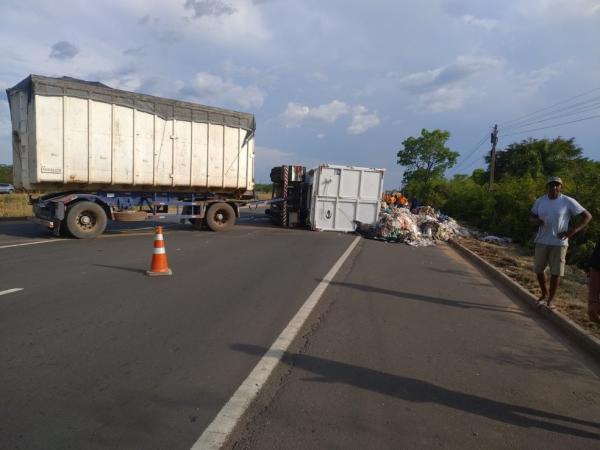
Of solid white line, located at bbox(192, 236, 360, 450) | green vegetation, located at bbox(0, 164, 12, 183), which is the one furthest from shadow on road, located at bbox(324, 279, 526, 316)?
green vegetation, located at bbox(0, 164, 12, 183)

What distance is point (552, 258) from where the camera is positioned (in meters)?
6.51

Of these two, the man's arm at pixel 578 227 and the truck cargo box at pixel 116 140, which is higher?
the truck cargo box at pixel 116 140

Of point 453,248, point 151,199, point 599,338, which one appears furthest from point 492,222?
point 599,338

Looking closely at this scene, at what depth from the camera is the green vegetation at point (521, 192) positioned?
41.6 feet

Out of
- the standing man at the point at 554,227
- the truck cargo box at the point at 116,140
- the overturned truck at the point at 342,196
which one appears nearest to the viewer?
the standing man at the point at 554,227

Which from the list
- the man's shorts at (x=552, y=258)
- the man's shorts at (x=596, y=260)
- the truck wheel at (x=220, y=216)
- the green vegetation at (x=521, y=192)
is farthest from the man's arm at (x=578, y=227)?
the truck wheel at (x=220, y=216)

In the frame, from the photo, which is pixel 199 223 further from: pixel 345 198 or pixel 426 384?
pixel 426 384

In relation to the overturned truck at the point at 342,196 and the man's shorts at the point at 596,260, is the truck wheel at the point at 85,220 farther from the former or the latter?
the man's shorts at the point at 596,260

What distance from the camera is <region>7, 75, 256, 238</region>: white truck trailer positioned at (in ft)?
39.2

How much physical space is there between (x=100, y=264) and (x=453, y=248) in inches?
429

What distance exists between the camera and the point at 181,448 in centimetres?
288

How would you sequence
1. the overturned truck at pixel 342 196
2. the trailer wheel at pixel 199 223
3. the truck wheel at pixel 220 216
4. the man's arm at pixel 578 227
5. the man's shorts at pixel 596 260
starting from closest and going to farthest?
the man's shorts at pixel 596 260
the man's arm at pixel 578 227
the truck wheel at pixel 220 216
the trailer wheel at pixel 199 223
the overturned truck at pixel 342 196

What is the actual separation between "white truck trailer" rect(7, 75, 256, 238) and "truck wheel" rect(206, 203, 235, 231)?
5 centimetres

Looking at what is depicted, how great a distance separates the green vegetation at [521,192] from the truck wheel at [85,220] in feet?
41.1
